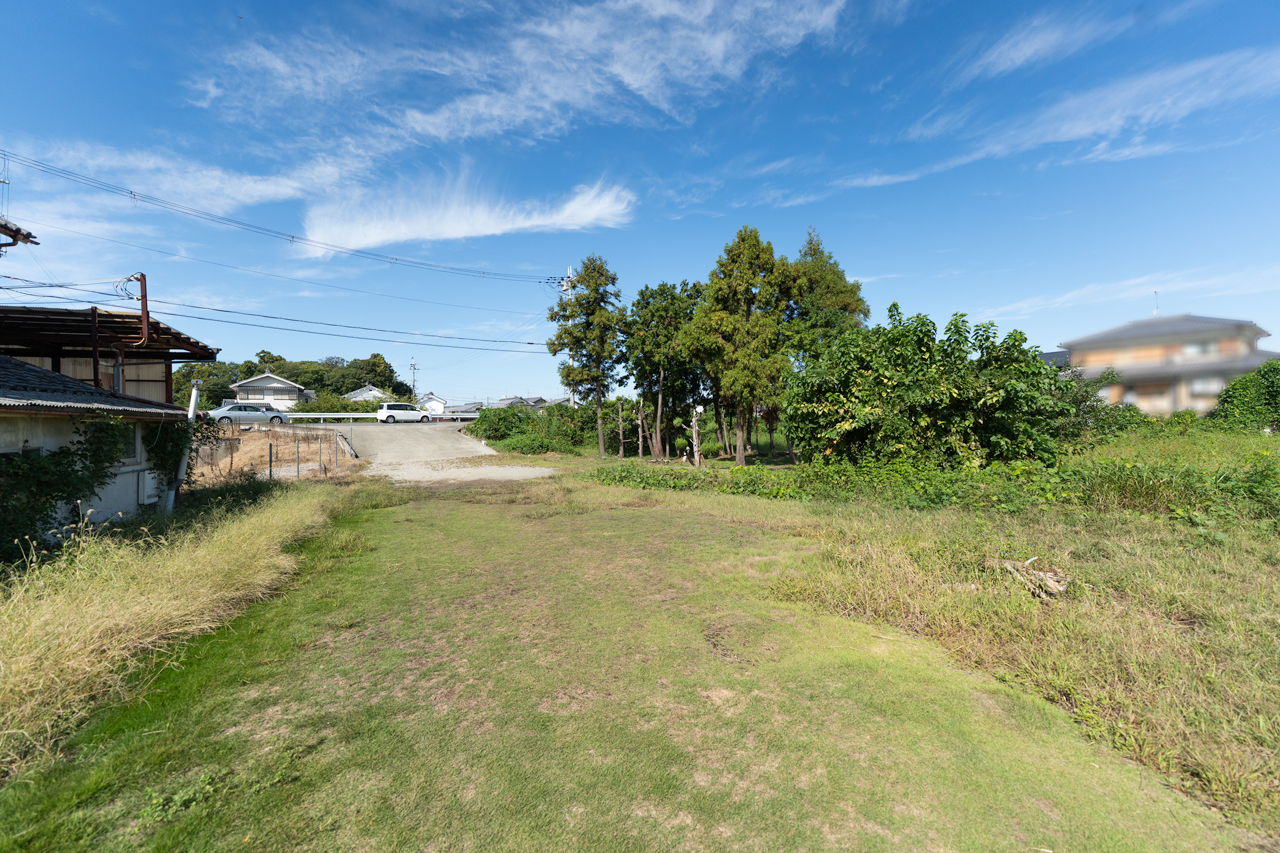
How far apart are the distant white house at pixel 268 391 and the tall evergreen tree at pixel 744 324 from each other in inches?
1977

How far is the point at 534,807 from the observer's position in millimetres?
2723

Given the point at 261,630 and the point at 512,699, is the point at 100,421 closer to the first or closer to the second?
the point at 261,630

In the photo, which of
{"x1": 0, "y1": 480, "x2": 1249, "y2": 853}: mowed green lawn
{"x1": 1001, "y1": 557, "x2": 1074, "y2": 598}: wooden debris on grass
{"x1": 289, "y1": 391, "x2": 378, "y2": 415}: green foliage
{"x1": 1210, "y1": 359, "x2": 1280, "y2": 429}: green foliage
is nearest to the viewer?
{"x1": 0, "y1": 480, "x2": 1249, "y2": 853}: mowed green lawn

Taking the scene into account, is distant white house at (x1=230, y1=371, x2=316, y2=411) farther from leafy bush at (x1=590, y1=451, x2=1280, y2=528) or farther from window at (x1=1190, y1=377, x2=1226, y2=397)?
window at (x1=1190, y1=377, x2=1226, y2=397)

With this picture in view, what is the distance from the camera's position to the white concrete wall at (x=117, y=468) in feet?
21.4

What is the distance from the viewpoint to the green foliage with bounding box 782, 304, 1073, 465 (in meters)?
11.2

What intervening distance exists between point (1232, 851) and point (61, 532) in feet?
35.0

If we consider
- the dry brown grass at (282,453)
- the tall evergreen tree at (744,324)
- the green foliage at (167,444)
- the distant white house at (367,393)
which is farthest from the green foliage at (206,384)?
the tall evergreen tree at (744,324)

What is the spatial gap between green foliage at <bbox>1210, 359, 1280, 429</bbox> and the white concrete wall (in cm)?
2869

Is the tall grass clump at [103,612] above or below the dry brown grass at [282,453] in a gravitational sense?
below

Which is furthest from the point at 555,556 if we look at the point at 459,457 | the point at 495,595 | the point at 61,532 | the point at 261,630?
the point at 459,457

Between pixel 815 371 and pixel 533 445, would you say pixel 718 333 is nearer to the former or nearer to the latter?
pixel 815 371

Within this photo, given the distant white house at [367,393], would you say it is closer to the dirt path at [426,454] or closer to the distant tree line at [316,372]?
the distant tree line at [316,372]

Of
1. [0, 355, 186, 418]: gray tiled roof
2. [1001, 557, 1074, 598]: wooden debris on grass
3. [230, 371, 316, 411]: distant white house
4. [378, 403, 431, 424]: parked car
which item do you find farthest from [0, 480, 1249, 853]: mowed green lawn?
[230, 371, 316, 411]: distant white house
